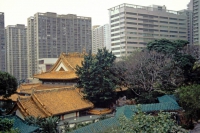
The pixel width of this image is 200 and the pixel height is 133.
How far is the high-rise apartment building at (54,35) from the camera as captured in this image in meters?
73.1

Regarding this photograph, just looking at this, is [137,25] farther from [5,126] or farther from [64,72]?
[5,126]

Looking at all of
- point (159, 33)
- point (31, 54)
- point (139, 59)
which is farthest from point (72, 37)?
point (139, 59)

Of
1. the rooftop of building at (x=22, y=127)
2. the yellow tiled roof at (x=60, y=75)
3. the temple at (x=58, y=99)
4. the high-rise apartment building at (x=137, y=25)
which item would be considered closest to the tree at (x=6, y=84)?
the temple at (x=58, y=99)

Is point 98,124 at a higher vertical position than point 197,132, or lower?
higher

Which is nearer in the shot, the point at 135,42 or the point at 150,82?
the point at 150,82

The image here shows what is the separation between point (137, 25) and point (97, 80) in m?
50.0

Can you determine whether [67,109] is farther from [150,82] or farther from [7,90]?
[150,82]

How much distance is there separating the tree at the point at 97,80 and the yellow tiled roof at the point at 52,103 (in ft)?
3.36

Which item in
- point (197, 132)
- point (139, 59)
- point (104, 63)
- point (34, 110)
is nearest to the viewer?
point (197, 132)

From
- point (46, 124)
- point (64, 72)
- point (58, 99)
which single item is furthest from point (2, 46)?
point (46, 124)

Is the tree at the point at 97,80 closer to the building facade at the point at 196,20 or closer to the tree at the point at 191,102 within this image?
the tree at the point at 191,102

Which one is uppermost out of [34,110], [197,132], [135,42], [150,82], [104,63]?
[135,42]

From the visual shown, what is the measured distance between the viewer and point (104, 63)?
78.8ft

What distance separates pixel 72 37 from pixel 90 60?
55.4 m
